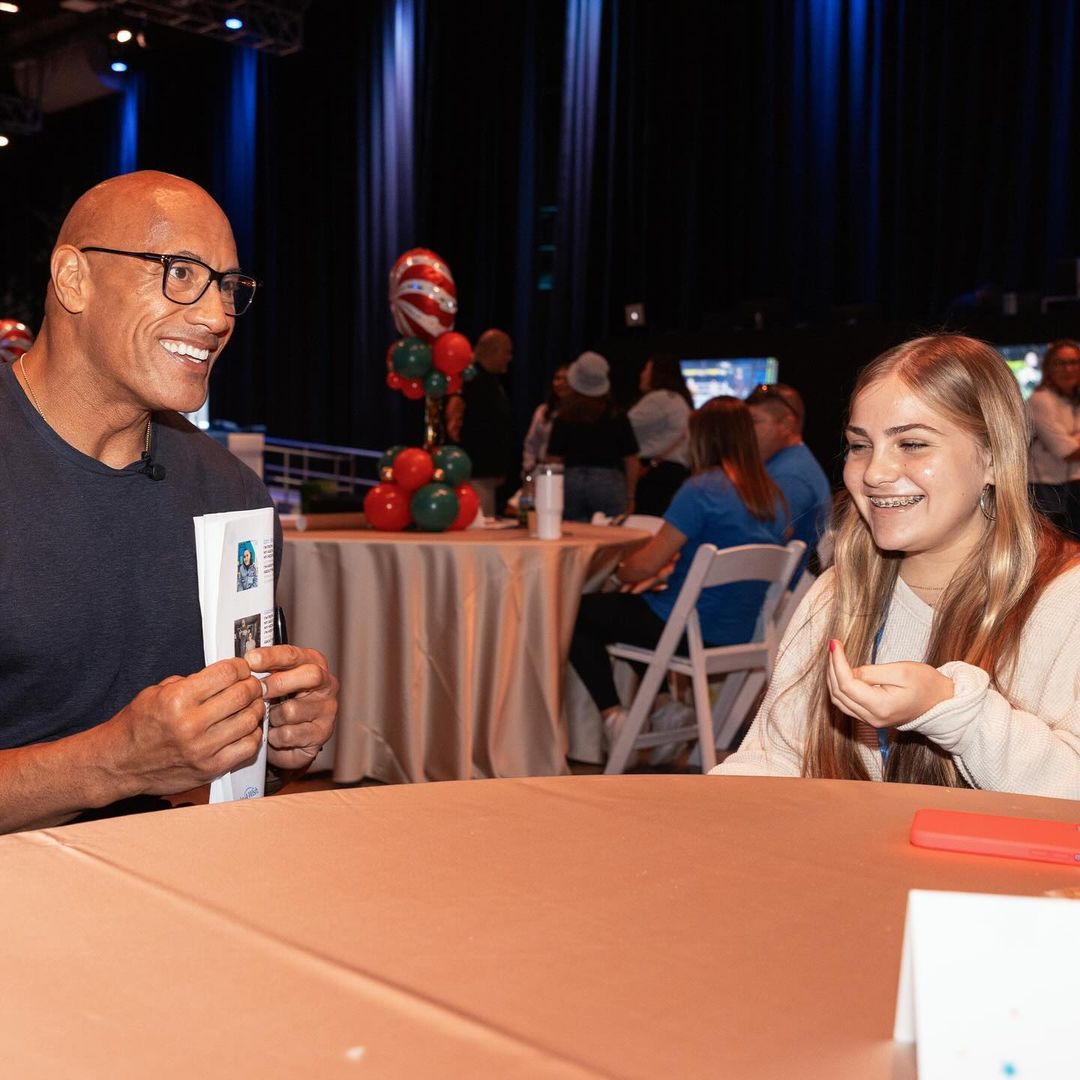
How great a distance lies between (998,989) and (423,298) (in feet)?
12.4

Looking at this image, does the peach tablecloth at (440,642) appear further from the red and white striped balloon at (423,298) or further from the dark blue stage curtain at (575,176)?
the dark blue stage curtain at (575,176)

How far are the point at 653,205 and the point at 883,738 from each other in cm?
815

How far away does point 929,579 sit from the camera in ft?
5.41

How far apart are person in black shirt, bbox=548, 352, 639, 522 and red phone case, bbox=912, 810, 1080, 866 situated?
4.94 m

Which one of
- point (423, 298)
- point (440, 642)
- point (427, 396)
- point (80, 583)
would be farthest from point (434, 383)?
point (80, 583)

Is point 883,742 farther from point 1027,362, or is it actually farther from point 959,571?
point 1027,362

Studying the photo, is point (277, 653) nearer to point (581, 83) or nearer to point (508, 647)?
point (508, 647)

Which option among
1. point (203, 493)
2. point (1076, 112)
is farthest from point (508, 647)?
point (1076, 112)

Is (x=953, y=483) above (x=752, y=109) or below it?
below

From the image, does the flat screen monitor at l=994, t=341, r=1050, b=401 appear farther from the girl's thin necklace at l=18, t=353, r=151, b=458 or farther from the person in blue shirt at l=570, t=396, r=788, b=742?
the girl's thin necklace at l=18, t=353, r=151, b=458

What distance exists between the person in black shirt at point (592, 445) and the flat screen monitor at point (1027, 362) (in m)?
2.05

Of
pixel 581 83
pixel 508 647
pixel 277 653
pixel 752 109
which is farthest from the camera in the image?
pixel 581 83

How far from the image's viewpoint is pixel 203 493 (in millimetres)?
1622

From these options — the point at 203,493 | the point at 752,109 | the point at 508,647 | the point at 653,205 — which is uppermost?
the point at 752,109
